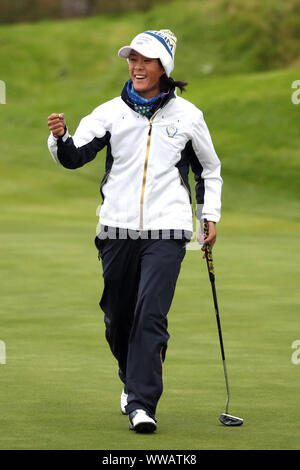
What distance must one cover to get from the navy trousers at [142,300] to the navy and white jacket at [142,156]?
0.13m

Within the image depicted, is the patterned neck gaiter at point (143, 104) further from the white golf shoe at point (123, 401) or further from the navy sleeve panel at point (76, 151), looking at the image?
the white golf shoe at point (123, 401)

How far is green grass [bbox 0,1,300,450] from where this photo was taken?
645 centimetres

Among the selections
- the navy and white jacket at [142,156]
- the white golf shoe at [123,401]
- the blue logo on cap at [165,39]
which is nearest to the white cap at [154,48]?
the blue logo on cap at [165,39]

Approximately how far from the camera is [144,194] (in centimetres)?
651

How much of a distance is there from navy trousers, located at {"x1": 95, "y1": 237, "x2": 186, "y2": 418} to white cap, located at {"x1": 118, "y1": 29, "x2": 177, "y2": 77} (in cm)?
96

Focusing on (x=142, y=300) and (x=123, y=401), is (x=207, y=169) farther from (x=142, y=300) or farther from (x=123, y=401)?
(x=123, y=401)

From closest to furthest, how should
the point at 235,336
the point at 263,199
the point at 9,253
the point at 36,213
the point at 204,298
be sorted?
the point at 235,336 < the point at 204,298 < the point at 9,253 < the point at 36,213 < the point at 263,199

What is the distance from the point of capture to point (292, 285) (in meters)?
13.6

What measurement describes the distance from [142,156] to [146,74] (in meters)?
0.46

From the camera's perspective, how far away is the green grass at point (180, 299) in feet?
21.2

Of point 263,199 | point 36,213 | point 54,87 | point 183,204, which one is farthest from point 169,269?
point 54,87

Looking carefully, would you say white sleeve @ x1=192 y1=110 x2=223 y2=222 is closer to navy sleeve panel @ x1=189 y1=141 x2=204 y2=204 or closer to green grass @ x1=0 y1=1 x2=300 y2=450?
navy sleeve panel @ x1=189 y1=141 x2=204 y2=204
